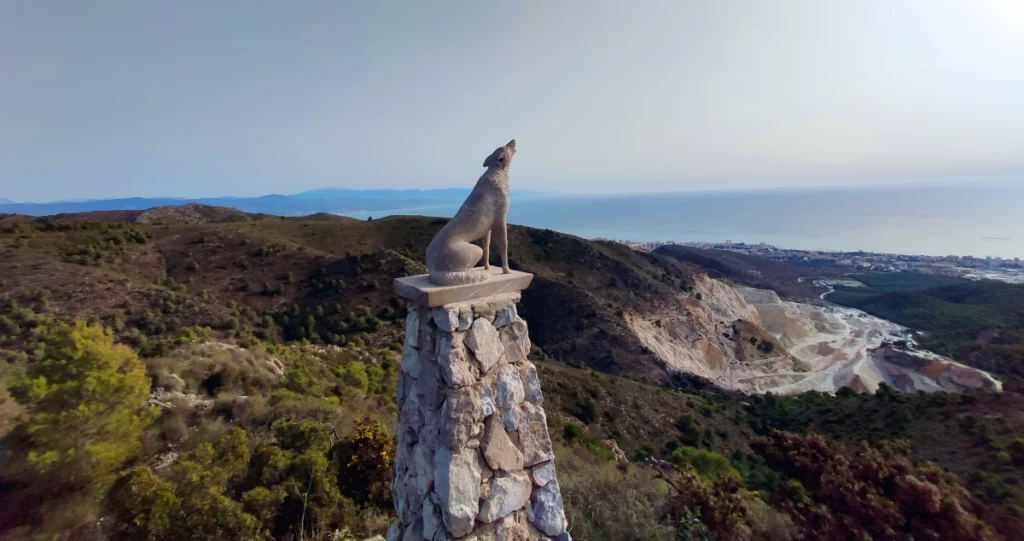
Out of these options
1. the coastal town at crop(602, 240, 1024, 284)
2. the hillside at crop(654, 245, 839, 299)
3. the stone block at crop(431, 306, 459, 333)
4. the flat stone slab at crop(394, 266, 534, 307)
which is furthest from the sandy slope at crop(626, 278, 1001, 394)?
the coastal town at crop(602, 240, 1024, 284)

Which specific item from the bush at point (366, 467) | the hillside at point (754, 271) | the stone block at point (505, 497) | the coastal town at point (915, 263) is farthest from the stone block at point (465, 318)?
the coastal town at point (915, 263)

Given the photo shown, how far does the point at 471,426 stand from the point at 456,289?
1.30 metres

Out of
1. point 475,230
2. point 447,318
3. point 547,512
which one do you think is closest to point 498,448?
point 547,512

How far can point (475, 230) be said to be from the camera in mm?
4727

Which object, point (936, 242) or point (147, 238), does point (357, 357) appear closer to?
point (147, 238)

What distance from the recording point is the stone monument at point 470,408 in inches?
156

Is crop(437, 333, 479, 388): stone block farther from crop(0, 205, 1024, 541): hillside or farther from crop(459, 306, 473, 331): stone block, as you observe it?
crop(0, 205, 1024, 541): hillside

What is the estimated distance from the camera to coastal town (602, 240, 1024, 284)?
7806 cm

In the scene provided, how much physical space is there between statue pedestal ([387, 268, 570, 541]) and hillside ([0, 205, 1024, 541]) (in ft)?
9.56

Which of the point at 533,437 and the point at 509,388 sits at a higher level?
the point at 509,388

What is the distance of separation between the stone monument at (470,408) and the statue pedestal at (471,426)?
10mm

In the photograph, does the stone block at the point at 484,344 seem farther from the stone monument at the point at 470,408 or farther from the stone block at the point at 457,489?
the stone block at the point at 457,489

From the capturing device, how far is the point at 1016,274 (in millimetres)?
75938

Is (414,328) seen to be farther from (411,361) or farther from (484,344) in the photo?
(484,344)
